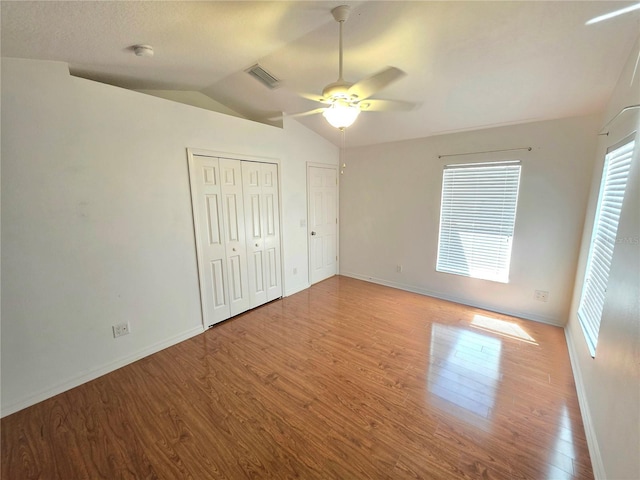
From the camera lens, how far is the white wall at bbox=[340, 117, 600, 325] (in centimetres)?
294

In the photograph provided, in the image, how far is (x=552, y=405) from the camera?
199cm

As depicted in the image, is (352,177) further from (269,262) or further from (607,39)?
(607,39)

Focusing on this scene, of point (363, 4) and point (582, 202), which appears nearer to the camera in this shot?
point (363, 4)

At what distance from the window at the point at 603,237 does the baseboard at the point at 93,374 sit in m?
3.71

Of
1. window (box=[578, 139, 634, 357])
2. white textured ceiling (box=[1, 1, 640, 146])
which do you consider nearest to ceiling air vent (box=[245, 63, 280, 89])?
white textured ceiling (box=[1, 1, 640, 146])

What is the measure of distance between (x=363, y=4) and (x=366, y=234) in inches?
132

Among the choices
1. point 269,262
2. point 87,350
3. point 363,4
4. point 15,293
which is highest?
point 363,4

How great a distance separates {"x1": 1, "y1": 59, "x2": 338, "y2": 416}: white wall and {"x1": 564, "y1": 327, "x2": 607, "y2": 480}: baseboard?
341 centimetres

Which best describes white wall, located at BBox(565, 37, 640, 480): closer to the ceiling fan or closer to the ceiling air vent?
the ceiling fan

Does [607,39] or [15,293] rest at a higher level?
[607,39]

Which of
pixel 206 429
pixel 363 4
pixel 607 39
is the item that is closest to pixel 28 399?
pixel 206 429

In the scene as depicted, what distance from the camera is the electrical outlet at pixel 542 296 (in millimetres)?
3193

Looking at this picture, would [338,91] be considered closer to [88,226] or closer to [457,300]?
[88,226]

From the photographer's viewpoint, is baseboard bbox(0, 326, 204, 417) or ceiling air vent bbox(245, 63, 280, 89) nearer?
baseboard bbox(0, 326, 204, 417)
